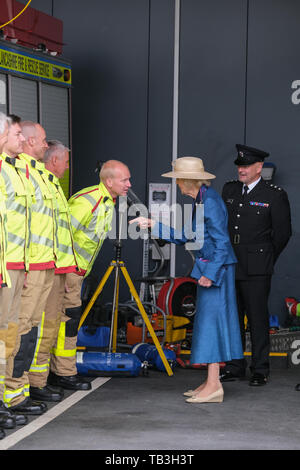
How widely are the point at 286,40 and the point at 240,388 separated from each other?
181 inches

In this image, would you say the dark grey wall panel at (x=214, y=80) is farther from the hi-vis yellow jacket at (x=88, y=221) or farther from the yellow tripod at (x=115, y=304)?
the hi-vis yellow jacket at (x=88, y=221)

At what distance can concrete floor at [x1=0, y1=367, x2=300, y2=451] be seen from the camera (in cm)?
479

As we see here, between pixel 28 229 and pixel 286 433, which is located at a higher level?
pixel 28 229

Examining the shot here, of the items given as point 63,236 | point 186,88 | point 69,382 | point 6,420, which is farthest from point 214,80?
point 6,420

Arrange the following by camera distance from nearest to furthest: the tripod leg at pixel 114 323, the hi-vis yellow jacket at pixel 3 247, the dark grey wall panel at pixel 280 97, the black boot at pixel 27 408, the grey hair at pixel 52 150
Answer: the hi-vis yellow jacket at pixel 3 247
the black boot at pixel 27 408
the grey hair at pixel 52 150
the tripod leg at pixel 114 323
the dark grey wall panel at pixel 280 97

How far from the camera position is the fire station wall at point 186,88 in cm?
962

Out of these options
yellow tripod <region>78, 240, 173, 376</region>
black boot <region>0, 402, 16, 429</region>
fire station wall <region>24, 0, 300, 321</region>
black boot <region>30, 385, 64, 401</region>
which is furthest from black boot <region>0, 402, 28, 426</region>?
fire station wall <region>24, 0, 300, 321</region>

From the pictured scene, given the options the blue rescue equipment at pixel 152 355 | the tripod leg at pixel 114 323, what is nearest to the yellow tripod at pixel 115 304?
the tripod leg at pixel 114 323

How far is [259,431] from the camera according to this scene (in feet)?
16.9

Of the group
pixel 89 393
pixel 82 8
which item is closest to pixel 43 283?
pixel 89 393

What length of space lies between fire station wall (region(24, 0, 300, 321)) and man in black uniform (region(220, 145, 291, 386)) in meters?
2.92

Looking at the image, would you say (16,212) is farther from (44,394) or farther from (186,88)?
(186,88)

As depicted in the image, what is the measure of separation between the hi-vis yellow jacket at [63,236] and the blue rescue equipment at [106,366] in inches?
44.6

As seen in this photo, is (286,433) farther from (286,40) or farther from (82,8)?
(82,8)
